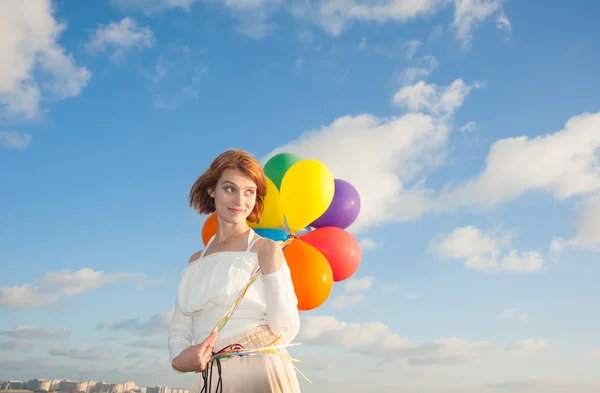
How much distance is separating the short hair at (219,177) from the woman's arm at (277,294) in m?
0.43

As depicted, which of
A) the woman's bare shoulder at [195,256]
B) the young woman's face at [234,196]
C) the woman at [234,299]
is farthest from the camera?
the woman's bare shoulder at [195,256]

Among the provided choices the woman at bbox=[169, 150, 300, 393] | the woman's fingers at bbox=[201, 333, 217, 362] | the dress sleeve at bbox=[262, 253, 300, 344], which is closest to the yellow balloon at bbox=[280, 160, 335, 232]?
the woman at bbox=[169, 150, 300, 393]

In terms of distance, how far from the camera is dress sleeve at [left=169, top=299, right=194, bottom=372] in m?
2.37

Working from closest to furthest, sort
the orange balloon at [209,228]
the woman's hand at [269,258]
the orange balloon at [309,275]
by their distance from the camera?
1. the woman's hand at [269,258]
2. the orange balloon at [309,275]
3. the orange balloon at [209,228]

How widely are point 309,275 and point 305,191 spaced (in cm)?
74

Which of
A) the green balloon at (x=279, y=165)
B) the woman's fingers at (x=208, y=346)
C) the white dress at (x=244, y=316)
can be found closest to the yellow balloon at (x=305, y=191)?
the green balloon at (x=279, y=165)

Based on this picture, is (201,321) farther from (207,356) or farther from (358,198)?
(358,198)

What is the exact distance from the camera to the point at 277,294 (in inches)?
90.2

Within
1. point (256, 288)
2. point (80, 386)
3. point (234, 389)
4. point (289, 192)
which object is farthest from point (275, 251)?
point (80, 386)

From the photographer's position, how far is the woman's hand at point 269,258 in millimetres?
2311

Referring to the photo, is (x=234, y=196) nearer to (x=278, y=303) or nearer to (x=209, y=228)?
(x=278, y=303)

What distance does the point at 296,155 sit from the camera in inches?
203

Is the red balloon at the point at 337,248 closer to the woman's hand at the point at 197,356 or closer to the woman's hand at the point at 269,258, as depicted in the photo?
the woman's hand at the point at 269,258

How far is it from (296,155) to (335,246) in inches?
39.4
